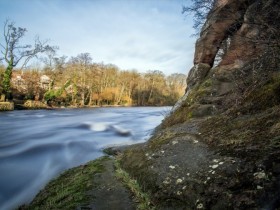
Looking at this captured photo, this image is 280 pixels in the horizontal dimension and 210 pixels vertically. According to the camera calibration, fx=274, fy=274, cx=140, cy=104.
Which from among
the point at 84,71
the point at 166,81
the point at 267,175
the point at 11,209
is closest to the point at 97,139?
the point at 11,209

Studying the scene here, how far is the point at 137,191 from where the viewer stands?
4.71m

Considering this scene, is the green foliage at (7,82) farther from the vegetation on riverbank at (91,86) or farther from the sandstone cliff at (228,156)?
the sandstone cliff at (228,156)

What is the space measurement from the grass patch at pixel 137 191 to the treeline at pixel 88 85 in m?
35.5

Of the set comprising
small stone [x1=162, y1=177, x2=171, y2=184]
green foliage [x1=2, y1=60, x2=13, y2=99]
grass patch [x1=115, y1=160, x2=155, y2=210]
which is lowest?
grass patch [x1=115, y1=160, x2=155, y2=210]

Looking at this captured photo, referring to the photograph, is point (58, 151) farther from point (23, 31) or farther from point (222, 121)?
point (23, 31)

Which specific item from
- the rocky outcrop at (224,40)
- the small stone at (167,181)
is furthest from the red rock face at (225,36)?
the small stone at (167,181)

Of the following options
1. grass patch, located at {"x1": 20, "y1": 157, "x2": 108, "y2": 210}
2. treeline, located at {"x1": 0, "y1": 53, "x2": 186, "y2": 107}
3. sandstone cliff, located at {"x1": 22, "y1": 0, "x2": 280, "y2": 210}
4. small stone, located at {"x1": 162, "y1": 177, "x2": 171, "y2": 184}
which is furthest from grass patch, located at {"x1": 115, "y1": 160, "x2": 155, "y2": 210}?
treeline, located at {"x1": 0, "y1": 53, "x2": 186, "y2": 107}

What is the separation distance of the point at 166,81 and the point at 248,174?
252 ft

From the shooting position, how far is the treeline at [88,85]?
143 feet

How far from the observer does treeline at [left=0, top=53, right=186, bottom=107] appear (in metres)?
43.5

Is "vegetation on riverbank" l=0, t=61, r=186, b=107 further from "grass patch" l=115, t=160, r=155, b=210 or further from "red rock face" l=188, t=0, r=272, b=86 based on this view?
"grass patch" l=115, t=160, r=155, b=210

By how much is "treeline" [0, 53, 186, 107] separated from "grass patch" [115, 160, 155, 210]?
3549 cm

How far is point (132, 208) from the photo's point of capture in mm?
4285

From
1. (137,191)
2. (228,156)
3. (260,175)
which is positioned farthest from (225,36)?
(260,175)
